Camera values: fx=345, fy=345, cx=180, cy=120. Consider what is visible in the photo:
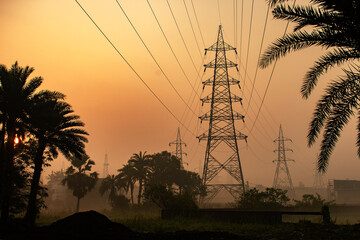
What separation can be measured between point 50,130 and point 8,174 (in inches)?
212

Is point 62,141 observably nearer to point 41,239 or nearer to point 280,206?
point 41,239

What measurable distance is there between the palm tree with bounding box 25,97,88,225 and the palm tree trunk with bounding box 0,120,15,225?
1.67 m

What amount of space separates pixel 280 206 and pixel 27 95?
102ft

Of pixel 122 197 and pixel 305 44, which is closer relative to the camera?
pixel 305 44

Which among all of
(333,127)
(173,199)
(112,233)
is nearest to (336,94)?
(333,127)

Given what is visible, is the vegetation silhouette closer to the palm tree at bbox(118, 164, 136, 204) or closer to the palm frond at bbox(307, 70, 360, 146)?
the palm tree at bbox(118, 164, 136, 204)

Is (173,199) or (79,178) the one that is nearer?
(173,199)

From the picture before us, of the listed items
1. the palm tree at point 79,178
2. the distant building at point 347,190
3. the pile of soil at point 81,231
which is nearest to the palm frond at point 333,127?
the pile of soil at point 81,231

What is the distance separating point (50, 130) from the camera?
31.8 m

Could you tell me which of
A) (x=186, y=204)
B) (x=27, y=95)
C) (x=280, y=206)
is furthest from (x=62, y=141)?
(x=280, y=206)

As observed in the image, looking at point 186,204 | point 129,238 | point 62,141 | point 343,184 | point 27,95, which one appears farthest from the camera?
point 343,184

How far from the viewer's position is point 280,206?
42188 mm

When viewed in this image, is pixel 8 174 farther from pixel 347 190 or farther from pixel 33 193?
pixel 347 190

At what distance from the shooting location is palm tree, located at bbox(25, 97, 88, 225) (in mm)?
29844
